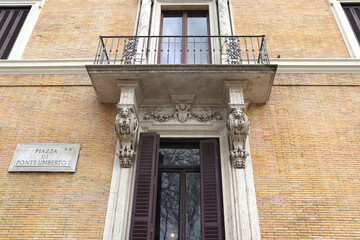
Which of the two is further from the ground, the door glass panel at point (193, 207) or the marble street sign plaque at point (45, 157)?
the marble street sign plaque at point (45, 157)

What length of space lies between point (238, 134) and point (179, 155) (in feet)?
5.02

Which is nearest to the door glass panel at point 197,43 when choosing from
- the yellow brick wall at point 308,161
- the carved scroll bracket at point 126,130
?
the yellow brick wall at point 308,161

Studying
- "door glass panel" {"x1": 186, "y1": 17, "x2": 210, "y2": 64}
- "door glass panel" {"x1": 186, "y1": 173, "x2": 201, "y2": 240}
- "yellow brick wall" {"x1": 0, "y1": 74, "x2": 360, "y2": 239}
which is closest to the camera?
"yellow brick wall" {"x1": 0, "y1": 74, "x2": 360, "y2": 239}

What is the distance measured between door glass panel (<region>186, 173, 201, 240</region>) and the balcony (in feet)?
6.11

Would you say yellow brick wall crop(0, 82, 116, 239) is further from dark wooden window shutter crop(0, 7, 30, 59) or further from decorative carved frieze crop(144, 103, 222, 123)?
dark wooden window shutter crop(0, 7, 30, 59)

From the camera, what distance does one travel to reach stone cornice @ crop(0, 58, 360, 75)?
7520mm

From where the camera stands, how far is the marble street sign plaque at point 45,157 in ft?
20.5

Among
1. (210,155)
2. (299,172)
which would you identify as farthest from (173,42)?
(299,172)

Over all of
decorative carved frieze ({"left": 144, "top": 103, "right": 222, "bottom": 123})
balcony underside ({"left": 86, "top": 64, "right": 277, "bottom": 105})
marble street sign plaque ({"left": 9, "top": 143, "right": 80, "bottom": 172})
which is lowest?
marble street sign plaque ({"left": 9, "top": 143, "right": 80, "bottom": 172})

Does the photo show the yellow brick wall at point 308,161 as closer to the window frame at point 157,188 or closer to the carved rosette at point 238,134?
the carved rosette at point 238,134

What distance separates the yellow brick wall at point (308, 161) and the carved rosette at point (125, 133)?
8.72 ft

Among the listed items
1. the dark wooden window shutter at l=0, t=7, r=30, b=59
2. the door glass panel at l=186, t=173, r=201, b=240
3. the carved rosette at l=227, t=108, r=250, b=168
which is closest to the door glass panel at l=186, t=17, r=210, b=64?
the carved rosette at l=227, t=108, r=250, b=168

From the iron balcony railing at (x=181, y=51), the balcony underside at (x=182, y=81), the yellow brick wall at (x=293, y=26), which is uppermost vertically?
the yellow brick wall at (x=293, y=26)

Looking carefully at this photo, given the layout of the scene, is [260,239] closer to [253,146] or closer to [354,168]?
[253,146]
